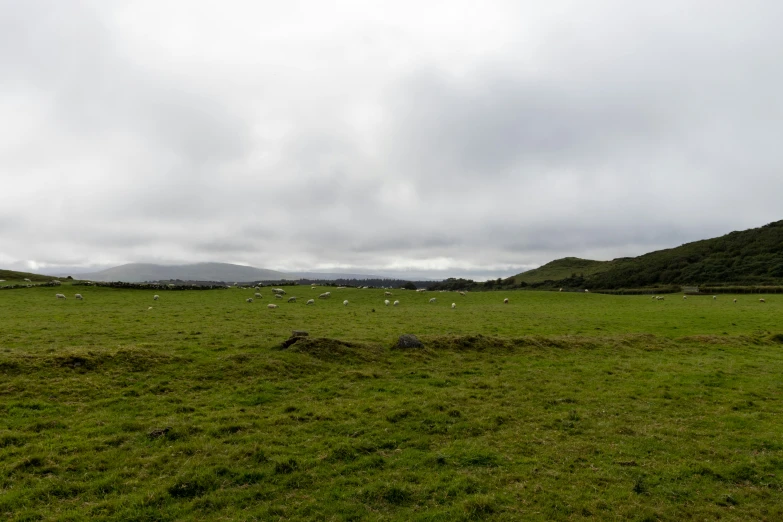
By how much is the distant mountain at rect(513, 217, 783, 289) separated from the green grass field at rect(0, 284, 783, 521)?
107600 mm

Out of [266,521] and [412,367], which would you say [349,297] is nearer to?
[412,367]

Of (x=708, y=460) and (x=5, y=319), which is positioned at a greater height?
(x=5, y=319)

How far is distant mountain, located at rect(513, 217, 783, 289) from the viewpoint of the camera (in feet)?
348

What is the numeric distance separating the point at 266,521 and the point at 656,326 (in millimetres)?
37120

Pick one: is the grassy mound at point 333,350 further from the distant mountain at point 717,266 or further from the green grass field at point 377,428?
the distant mountain at point 717,266

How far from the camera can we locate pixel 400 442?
10984 mm

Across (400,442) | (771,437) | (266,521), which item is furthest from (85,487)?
(771,437)

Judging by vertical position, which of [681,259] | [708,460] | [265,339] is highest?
[681,259]

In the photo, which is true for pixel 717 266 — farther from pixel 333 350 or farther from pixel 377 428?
pixel 377 428

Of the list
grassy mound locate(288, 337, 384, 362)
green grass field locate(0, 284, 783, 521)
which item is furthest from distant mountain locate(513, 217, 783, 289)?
grassy mound locate(288, 337, 384, 362)

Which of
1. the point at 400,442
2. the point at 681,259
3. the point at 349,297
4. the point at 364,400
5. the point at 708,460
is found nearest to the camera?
the point at 708,460

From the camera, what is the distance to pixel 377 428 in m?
11.7

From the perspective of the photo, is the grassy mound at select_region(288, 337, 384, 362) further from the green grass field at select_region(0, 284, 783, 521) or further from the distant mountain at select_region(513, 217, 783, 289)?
the distant mountain at select_region(513, 217, 783, 289)

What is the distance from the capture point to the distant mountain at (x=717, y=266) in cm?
10594
